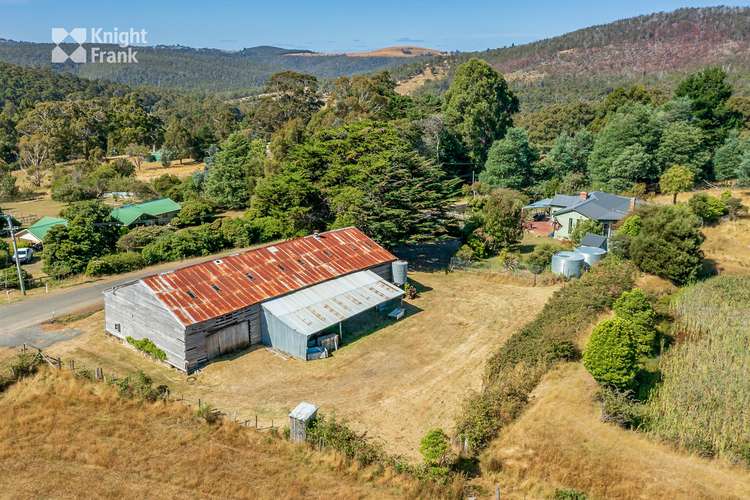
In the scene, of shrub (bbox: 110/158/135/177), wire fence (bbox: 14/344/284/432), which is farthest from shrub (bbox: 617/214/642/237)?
shrub (bbox: 110/158/135/177)

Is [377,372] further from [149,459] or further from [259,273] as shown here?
[149,459]

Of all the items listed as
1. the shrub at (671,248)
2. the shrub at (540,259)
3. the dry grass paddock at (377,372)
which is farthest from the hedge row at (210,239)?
the shrub at (671,248)

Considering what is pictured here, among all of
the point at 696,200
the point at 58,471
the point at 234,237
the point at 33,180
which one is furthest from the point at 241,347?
the point at 33,180

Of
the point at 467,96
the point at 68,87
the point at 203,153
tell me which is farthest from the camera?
the point at 68,87

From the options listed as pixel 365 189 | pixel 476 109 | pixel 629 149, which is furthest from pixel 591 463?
pixel 476 109

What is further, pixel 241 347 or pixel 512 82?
pixel 512 82

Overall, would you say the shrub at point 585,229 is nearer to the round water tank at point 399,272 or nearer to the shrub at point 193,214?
the round water tank at point 399,272

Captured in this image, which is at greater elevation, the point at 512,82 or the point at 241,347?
the point at 512,82

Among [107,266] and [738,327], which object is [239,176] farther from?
[738,327]
